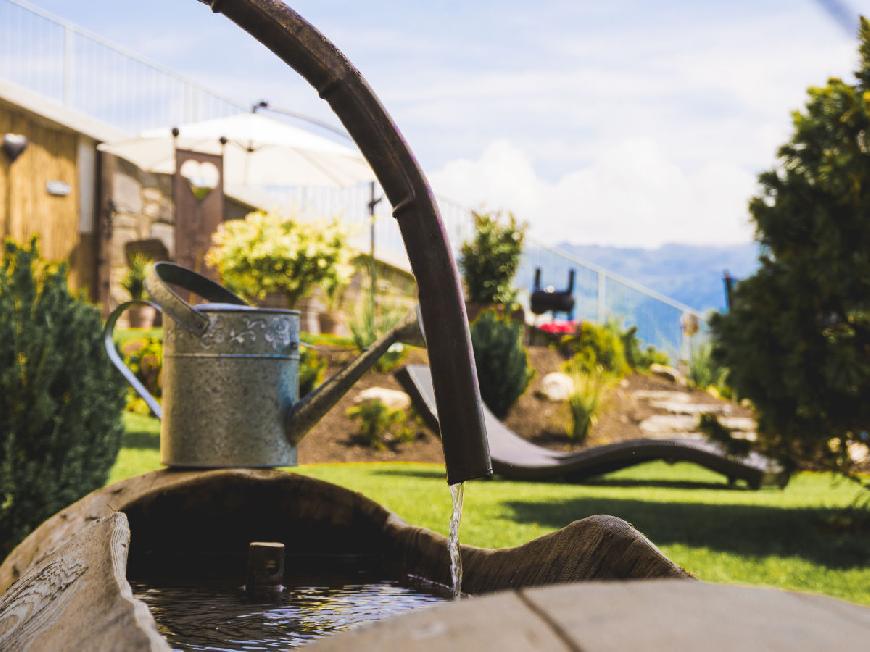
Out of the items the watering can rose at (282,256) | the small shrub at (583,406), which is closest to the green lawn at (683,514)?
the small shrub at (583,406)

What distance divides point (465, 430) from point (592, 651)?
0.74 m

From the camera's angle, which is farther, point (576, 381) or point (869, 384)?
point (576, 381)

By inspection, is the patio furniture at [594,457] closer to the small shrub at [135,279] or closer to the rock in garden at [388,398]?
the rock in garden at [388,398]

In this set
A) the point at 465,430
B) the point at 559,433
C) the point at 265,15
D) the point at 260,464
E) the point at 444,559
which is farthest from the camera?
the point at 559,433

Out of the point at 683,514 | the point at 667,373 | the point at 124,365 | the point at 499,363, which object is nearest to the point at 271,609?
the point at 124,365

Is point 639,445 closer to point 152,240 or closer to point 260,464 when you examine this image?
point 260,464

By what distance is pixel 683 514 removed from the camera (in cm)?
697

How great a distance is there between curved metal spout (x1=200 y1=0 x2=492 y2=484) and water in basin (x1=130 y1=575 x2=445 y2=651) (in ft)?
1.38

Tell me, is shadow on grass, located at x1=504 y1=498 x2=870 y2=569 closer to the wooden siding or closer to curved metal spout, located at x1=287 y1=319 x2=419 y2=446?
curved metal spout, located at x1=287 y1=319 x2=419 y2=446

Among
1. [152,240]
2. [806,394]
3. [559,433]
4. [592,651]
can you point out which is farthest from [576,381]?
[592,651]

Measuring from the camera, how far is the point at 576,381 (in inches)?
474

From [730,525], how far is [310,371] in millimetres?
4904

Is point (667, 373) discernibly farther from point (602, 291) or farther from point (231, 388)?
point (231, 388)

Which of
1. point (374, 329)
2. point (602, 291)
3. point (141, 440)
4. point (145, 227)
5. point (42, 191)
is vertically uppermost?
point (42, 191)
